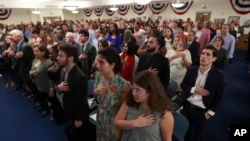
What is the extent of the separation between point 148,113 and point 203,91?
1.01m

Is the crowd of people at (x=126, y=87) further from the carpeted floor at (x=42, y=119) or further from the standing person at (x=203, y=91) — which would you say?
the carpeted floor at (x=42, y=119)

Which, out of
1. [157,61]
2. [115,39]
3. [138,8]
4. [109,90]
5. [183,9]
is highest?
[138,8]

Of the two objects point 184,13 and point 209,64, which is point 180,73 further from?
point 184,13

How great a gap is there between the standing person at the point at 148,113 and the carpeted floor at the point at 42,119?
6.32 feet

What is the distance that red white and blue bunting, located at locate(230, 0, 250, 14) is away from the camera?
408 inches

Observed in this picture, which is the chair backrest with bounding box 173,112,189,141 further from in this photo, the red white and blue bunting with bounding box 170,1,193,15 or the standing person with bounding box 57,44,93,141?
the red white and blue bunting with bounding box 170,1,193,15

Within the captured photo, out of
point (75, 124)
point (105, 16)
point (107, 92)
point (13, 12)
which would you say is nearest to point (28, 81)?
point (75, 124)

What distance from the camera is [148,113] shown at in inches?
56.9

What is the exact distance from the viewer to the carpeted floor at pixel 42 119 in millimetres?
3172

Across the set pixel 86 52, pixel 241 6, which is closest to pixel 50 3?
pixel 86 52

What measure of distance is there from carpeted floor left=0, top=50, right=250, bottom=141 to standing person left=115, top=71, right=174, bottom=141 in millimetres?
1927

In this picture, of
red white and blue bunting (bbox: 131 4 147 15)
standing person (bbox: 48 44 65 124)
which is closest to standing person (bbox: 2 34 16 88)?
standing person (bbox: 48 44 65 124)

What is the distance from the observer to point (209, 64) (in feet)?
7.32

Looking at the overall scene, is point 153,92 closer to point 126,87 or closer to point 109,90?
point 126,87
